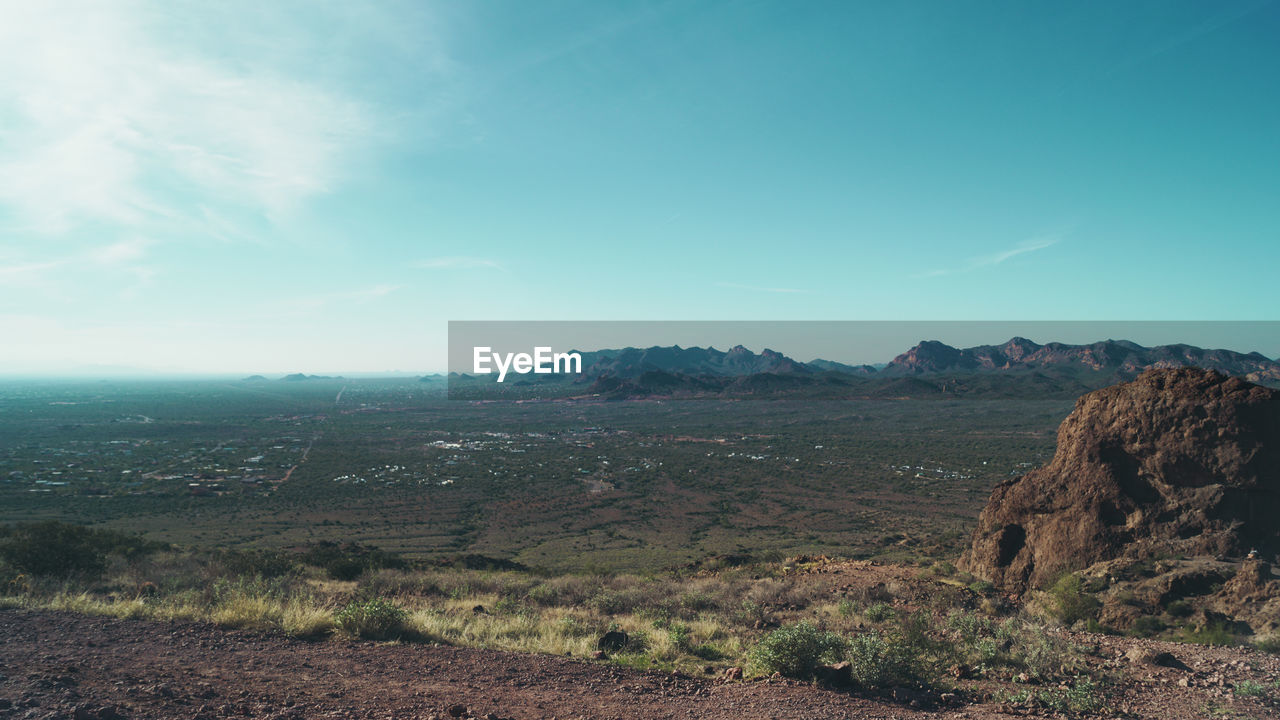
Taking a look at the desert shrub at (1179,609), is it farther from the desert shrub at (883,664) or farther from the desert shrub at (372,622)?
the desert shrub at (372,622)

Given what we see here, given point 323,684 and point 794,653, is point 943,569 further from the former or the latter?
point 323,684

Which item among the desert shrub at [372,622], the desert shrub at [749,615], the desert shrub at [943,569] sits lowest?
the desert shrub at [943,569]

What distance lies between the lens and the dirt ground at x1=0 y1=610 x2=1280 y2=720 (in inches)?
199

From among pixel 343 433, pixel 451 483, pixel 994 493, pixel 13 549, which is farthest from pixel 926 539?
pixel 343 433

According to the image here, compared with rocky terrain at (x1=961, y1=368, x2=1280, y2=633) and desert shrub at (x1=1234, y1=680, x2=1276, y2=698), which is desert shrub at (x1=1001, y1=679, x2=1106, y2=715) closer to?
desert shrub at (x1=1234, y1=680, x2=1276, y2=698)

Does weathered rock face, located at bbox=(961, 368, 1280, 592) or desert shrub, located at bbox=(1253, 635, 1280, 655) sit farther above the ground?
weathered rock face, located at bbox=(961, 368, 1280, 592)

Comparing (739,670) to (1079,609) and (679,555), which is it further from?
(679,555)

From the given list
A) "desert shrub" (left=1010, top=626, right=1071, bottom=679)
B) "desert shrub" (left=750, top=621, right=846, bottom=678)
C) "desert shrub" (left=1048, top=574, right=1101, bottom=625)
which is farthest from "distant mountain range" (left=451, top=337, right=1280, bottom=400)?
"desert shrub" (left=750, top=621, right=846, bottom=678)

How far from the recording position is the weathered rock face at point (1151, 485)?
1062 centimetres

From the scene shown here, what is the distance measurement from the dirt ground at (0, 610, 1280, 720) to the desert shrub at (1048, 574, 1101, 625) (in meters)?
2.26

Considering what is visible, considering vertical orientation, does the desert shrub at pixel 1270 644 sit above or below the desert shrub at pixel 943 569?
above

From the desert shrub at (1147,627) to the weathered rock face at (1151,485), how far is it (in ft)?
8.10

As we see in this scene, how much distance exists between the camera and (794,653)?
6395 millimetres

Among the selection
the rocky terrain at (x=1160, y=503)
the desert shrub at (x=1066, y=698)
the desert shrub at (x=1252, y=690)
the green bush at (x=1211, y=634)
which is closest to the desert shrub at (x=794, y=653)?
the desert shrub at (x=1066, y=698)
